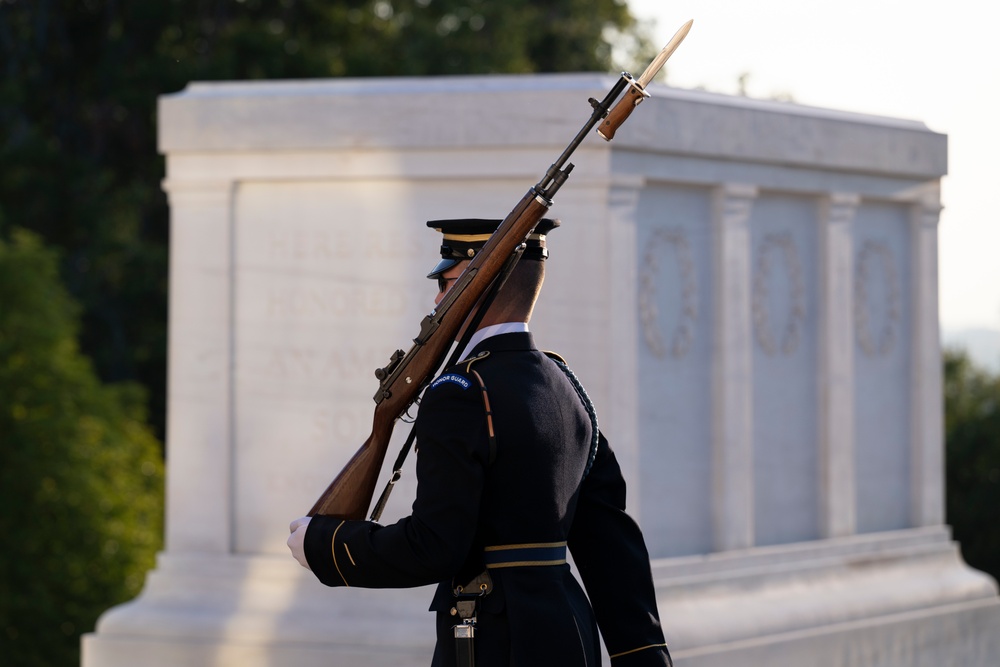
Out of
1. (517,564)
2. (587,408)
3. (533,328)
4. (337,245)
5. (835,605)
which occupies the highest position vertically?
(337,245)

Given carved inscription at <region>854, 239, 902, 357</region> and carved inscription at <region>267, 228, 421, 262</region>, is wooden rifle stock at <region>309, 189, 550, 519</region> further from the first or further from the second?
carved inscription at <region>854, 239, 902, 357</region>

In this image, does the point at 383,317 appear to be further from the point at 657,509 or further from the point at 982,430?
the point at 982,430

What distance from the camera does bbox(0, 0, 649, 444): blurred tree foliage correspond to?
19750 mm

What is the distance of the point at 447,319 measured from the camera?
3.56 meters

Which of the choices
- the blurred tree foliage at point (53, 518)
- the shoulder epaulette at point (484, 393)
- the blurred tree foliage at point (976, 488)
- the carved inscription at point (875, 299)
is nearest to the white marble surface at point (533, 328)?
the carved inscription at point (875, 299)

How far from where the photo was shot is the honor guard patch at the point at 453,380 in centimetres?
341

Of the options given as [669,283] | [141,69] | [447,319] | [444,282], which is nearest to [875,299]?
[669,283]

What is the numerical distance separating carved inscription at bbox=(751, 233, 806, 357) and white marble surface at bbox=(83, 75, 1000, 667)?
0.01m

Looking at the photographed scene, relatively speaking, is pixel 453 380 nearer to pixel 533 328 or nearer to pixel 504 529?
pixel 504 529

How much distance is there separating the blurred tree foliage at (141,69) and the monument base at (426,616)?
41.6ft

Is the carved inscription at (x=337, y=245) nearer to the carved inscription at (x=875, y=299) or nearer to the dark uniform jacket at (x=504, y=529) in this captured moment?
the carved inscription at (x=875, y=299)

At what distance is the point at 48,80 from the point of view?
872 inches

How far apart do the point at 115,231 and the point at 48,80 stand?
10.7 feet

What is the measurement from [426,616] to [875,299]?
2686 millimetres
